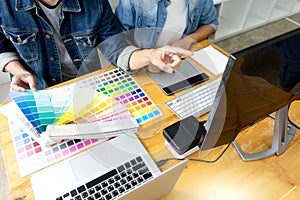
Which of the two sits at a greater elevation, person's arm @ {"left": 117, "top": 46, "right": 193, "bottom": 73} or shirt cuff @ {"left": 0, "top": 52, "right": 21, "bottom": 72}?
person's arm @ {"left": 117, "top": 46, "right": 193, "bottom": 73}

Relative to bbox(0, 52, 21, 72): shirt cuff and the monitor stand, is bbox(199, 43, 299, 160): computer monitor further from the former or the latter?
bbox(0, 52, 21, 72): shirt cuff

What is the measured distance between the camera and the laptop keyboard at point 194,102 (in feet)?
2.23

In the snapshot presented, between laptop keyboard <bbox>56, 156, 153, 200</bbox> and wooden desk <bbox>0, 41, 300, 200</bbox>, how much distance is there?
0.20 ft

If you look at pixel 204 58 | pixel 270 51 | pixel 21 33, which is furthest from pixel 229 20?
pixel 270 51

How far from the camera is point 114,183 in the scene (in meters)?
0.54

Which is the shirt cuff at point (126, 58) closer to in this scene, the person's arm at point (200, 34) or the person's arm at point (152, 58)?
the person's arm at point (152, 58)

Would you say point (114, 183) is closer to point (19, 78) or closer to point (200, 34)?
point (19, 78)

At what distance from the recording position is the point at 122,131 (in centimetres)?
63

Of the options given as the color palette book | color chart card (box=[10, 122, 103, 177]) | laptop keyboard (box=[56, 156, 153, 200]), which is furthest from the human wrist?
laptop keyboard (box=[56, 156, 153, 200])

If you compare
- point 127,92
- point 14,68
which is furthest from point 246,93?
point 14,68

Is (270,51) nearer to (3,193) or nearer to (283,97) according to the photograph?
(283,97)

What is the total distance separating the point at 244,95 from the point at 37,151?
50 centimetres

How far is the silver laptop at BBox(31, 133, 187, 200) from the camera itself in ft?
1.71

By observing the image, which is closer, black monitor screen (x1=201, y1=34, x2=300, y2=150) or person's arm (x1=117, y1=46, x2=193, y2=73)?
black monitor screen (x1=201, y1=34, x2=300, y2=150)
